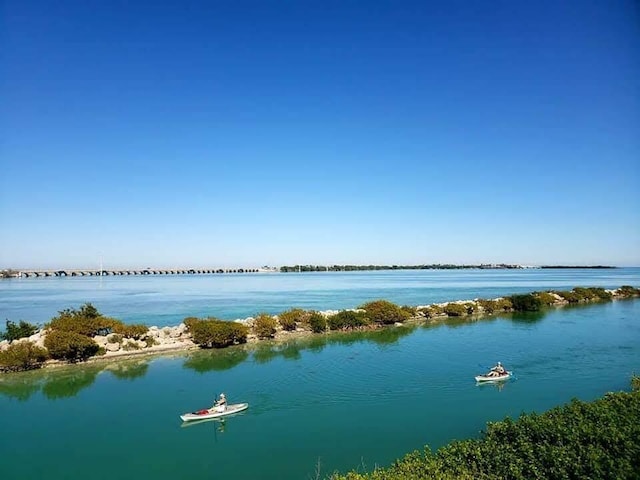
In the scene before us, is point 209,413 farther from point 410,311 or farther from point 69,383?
point 410,311

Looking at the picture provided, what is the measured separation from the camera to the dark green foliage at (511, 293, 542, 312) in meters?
54.7

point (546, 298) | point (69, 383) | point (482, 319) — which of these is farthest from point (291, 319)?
point (546, 298)

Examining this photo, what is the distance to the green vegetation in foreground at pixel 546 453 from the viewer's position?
390 inches

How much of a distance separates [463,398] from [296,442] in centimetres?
949

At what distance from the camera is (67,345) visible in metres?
28.2

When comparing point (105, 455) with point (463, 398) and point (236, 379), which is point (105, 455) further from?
point (463, 398)

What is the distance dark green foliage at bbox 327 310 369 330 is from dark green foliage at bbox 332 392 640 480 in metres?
27.8

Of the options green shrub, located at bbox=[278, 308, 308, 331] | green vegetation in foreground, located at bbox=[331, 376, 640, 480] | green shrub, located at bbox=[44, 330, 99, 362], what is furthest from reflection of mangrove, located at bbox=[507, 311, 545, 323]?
green shrub, located at bbox=[44, 330, 99, 362]

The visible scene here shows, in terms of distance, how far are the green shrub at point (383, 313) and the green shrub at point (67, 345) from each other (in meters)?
25.0

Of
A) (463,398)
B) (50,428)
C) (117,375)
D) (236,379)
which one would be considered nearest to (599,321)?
(463,398)

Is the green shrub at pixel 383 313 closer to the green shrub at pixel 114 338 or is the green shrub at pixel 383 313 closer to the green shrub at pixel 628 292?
the green shrub at pixel 114 338

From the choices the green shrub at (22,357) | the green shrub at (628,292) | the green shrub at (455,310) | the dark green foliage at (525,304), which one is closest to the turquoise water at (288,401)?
the green shrub at (22,357)

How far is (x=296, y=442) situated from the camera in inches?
656

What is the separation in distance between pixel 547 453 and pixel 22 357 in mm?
29028
